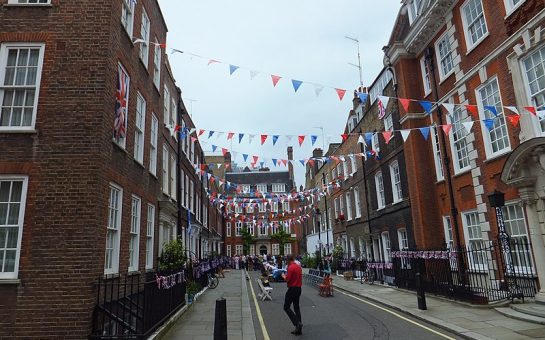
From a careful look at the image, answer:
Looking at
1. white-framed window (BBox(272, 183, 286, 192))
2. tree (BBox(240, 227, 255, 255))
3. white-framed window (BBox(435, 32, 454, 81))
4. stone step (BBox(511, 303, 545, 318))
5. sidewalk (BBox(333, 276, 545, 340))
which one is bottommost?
sidewalk (BBox(333, 276, 545, 340))

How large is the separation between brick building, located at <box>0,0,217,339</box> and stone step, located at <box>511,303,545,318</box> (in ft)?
32.6

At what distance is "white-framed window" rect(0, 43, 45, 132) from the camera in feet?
27.5

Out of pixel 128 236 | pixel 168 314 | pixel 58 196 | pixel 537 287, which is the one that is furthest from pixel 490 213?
pixel 58 196

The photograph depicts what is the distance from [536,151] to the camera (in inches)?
402

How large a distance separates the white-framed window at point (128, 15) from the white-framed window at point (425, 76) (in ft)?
41.5

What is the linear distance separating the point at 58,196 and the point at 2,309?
7.75ft

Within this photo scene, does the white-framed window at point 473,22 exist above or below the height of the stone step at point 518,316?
above

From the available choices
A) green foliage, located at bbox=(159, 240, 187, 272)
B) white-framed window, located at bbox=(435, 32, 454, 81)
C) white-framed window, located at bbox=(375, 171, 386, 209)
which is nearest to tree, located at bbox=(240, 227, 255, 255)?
white-framed window, located at bbox=(375, 171, 386, 209)

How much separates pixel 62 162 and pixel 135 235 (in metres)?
3.65

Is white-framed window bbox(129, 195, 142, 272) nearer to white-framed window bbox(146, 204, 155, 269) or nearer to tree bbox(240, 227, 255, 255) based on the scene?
white-framed window bbox(146, 204, 155, 269)

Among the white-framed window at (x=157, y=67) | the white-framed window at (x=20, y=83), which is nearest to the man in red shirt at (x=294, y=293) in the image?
the white-framed window at (x=20, y=83)

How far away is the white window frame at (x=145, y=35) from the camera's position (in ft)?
41.7

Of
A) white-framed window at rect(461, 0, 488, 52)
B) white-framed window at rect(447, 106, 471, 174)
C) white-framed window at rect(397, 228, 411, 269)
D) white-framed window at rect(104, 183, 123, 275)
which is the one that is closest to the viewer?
white-framed window at rect(104, 183, 123, 275)

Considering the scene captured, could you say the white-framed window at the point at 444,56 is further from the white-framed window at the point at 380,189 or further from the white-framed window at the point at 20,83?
the white-framed window at the point at 20,83
